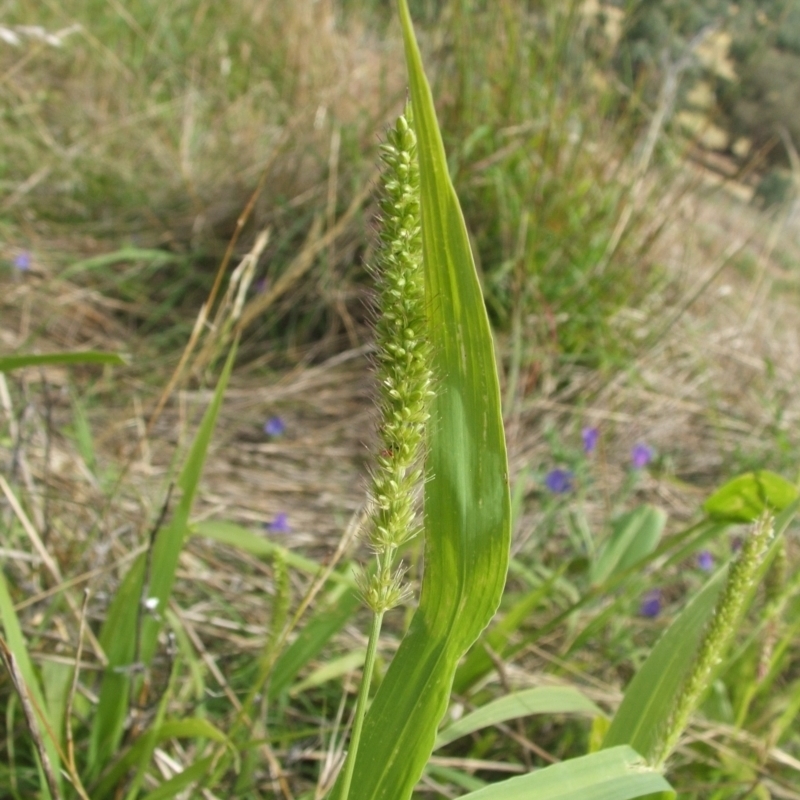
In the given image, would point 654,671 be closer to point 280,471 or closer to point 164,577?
point 164,577

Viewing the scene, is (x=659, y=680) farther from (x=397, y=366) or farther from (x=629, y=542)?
(x=629, y=542)

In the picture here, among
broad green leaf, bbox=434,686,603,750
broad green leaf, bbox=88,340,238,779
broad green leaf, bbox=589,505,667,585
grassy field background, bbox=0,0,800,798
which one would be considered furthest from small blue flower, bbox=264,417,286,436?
broad green leaf, bbox=434,686,603,750

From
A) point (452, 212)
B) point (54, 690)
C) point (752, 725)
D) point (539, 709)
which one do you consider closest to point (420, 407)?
point (452, 212)

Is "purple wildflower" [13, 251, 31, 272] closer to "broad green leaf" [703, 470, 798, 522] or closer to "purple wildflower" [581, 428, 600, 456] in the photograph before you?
"purple wildflower" [581, 428, 600, 456]

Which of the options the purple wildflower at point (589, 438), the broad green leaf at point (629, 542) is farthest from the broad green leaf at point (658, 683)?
the purple wildflower at point (589, 438)

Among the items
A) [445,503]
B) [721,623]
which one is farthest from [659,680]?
[445,503]

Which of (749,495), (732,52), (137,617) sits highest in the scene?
(732,52)
